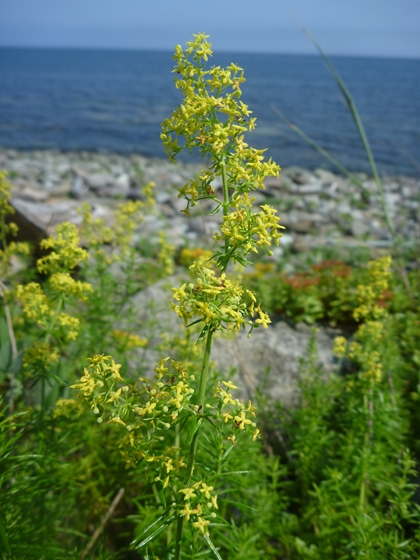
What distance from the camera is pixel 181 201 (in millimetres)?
12398

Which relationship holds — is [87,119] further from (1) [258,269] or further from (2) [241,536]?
(2) [241,536]

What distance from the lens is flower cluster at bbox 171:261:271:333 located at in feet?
4.99

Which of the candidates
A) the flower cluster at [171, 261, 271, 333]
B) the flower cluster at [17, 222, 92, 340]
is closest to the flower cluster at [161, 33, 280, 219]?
the flower cluster at [171, 261, 271, 333]

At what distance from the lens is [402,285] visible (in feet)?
18.9

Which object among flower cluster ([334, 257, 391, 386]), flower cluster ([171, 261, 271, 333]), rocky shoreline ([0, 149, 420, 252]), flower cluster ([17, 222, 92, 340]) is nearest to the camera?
flower cluster ([171, 261, 271, 333])

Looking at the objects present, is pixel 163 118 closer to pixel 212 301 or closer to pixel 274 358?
pixel 274 358

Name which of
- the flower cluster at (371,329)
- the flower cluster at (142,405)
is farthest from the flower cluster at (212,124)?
the flower cluster at (371,329)

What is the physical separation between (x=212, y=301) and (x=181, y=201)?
11032 millimetres

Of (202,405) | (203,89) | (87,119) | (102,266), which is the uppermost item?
(203,89)

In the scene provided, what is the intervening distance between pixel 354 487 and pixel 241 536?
30.0 inches

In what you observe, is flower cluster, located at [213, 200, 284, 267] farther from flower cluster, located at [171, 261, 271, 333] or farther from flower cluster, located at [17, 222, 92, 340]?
flower cluster, located at [17, 222, 92, 340]

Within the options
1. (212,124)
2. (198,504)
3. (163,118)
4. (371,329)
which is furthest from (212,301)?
(163,118)

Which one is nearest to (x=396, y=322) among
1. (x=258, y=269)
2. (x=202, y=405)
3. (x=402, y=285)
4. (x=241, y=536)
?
(x=402, y=285)

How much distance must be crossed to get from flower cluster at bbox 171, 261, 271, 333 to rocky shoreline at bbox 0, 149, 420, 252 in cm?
555
